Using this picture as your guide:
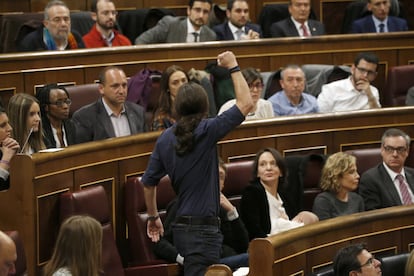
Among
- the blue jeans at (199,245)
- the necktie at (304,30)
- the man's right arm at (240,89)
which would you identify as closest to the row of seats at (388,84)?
the necktie at (304,30)

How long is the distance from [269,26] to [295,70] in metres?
1.12

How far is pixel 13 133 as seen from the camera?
3514 mm

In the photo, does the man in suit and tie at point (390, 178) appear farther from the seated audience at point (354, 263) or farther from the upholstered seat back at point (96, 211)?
the upholstered seat back at point (96, 211)

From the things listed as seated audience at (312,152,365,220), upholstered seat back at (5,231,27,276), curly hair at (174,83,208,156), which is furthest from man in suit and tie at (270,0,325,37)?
upholstered seat back at (5,231,27,276)

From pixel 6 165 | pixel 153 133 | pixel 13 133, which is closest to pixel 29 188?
pixel 6 165

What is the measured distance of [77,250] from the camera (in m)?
2.50

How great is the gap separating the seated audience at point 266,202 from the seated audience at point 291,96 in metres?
0.73

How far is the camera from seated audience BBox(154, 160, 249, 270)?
344cm

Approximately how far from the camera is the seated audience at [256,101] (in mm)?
4309

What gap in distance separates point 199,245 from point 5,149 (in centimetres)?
68

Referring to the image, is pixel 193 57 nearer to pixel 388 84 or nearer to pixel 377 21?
pixel 388 84

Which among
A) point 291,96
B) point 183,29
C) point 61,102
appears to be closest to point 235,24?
point 183,29

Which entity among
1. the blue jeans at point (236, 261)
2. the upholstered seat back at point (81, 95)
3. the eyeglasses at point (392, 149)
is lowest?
the blue jeans at point (236, 261)

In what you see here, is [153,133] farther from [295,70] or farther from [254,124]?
[295,70]
